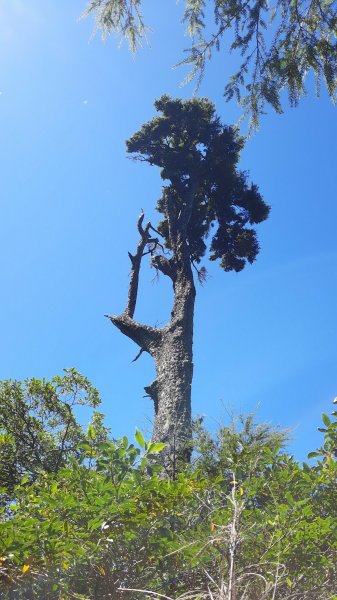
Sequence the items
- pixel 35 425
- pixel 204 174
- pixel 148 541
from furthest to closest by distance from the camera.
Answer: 1. pixel 204 174
2. pixel 35 425
3. pixel 148 541

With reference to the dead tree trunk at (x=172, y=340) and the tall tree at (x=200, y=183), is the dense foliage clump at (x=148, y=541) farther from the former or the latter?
the tall tree at (x=200, y=183)

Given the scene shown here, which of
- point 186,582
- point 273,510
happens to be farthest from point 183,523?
point 273,510

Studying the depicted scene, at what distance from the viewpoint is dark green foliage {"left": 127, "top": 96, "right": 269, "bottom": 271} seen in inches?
545

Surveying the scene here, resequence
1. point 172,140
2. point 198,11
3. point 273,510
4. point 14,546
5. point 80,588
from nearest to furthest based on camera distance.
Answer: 1. point 14,546
2. point 80,588
3. point 273,510
4. point 198,11
5. point 172,140

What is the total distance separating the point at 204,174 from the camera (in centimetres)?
1384

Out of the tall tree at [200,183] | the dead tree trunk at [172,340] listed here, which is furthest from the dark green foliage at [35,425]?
the tall tree at [200,183]

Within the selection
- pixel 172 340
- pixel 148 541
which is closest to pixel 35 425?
pixel 172 340

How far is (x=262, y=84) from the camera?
7289 mm

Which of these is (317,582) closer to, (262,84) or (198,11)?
(262,84)

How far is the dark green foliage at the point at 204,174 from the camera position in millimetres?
13852

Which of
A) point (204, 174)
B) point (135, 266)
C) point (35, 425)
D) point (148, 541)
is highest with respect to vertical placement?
point (204, 174)

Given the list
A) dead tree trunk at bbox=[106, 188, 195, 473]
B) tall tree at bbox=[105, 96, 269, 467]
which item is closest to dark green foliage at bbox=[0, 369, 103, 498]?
dead tree trunk at bbox=[106, 188, 195, 473]

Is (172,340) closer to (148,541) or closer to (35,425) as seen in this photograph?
(35,425)

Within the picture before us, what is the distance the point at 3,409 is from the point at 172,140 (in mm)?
9219
